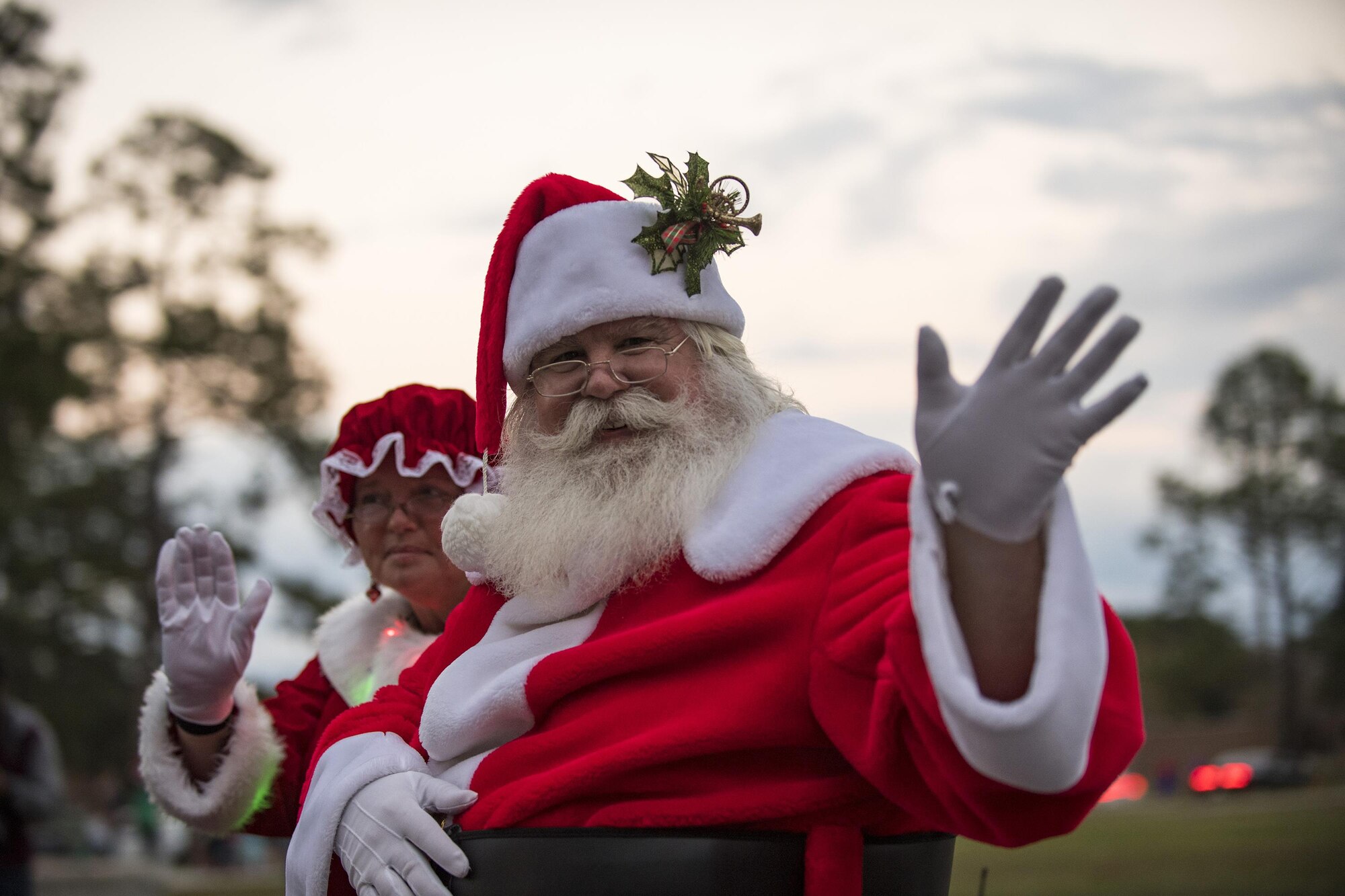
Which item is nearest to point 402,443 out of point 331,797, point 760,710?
point 331,797

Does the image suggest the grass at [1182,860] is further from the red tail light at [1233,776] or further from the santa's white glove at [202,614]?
the red tail light at [1233,776]

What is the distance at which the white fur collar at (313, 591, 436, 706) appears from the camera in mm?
3521

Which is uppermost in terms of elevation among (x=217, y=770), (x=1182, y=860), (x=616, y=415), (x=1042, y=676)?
(x=616, y=415)

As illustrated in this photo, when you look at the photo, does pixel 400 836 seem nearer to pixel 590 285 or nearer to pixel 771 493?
pixel 771 493

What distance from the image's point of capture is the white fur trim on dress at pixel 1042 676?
1.53m

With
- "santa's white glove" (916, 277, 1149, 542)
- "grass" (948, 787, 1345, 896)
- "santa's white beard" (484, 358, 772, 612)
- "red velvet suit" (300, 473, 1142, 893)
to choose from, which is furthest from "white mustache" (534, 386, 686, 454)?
"grass" (948, 787, 1345, 896)

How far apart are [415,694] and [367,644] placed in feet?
3.24

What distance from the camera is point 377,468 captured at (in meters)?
3.62

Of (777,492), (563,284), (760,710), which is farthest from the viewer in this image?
(563,284)

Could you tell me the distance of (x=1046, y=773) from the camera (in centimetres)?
155

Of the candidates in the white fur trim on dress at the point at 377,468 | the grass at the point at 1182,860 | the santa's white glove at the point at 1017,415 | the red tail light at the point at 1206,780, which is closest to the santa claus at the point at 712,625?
the santa's white glove at the point at 1017,415

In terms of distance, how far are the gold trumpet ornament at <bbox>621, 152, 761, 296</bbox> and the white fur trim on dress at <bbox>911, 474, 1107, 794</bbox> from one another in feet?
3.87

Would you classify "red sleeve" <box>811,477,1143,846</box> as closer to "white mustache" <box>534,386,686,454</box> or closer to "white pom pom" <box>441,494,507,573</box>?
"white mustache" <box>534,386,686,454</box>

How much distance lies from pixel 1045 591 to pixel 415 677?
1.64 m
